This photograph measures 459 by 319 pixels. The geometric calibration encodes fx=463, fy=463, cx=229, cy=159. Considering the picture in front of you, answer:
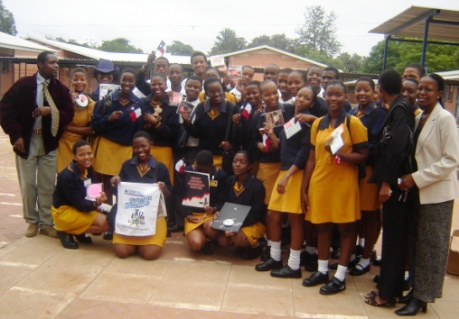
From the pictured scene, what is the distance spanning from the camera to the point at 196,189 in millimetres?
4914

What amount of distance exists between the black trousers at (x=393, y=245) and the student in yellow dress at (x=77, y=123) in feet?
11.2

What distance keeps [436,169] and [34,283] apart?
344 centimetres

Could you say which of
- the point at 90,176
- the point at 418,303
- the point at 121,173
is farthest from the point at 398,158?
the point at 90,176

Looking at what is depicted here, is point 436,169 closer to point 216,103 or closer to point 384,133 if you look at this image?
point 384,133

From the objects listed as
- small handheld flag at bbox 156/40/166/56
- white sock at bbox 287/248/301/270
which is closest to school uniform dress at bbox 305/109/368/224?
white sock at bbox 287/248/301/270

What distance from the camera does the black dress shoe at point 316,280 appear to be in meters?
4.17

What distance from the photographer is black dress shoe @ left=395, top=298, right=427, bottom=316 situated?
3.68 meters

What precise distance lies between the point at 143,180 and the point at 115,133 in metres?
0.75

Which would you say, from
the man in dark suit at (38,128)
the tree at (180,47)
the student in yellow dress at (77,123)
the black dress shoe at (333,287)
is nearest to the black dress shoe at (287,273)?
the black dress shoe at (333,287)

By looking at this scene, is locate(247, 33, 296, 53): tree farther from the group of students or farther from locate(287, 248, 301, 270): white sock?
locate(287, 248, 301, 270): white sock

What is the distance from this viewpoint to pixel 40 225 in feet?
17.3

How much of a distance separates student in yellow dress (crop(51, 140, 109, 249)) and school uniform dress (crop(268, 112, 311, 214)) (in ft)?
6.21

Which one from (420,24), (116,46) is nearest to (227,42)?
(116,46)

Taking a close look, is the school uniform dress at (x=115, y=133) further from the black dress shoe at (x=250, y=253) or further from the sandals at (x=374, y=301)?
the sandals at (x=374, y=301)
